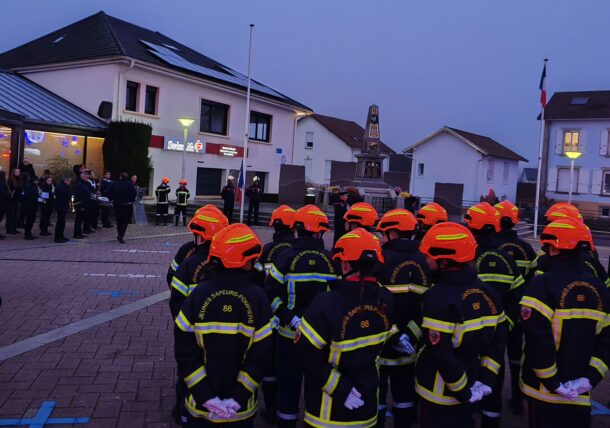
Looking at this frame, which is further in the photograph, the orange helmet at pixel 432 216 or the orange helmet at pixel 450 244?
the orange helmet at pixel 432 216

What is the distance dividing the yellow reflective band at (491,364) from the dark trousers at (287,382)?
1.50 meters

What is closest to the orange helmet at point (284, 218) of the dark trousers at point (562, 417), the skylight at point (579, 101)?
the dark trousers at point (562, 417)

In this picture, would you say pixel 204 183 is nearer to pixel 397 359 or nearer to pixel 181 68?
pixel 181 68

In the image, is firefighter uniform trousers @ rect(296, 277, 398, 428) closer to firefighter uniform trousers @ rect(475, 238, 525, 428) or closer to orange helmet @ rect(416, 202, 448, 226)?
firefighter uniform trousers @ rect(475, 238, 525, 428)

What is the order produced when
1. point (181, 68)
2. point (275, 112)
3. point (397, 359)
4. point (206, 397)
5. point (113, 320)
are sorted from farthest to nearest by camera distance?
1. point (275, 112)
2. point (181, 68)
3. point (113, 320)
4. point (397, 359)
5. point (206, 397)

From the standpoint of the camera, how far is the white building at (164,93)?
83.3ft

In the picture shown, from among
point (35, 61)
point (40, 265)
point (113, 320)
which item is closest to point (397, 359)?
point (113, 320)

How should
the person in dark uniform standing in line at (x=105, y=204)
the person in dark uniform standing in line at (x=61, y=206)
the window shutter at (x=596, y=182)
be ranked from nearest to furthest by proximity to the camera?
the person in dark uniform standing in line at (x=61, y=206) < the person in dark uniform standing in line at (x=105, y=204) < the window shutter at (x=596, y=182)

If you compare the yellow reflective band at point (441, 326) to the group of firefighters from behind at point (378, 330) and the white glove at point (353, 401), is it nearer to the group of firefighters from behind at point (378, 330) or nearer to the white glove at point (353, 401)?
the group of firefighters from behind at point (378, 330)

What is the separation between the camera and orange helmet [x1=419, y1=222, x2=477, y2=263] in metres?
3.65

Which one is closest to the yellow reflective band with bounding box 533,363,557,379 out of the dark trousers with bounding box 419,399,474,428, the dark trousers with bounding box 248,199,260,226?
the dark trousers with bounding box 419,399,474,428

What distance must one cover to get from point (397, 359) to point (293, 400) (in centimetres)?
92

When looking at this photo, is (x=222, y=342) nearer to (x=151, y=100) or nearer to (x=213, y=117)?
(x=151, y=100)

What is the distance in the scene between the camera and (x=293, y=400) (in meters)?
4.65
